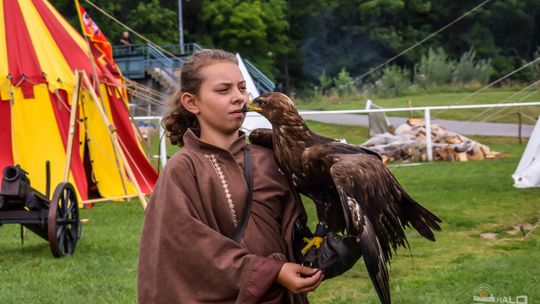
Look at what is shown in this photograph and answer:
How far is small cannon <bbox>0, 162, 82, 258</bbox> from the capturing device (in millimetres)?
6762

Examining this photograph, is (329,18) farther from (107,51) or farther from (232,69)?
(232,69)

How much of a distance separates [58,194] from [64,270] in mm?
801

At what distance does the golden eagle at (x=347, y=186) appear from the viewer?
8.52 ft

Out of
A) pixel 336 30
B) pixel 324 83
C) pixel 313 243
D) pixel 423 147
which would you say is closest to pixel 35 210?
→ pixel 313 243

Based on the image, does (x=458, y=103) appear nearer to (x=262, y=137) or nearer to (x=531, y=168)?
(x=531, y=168)

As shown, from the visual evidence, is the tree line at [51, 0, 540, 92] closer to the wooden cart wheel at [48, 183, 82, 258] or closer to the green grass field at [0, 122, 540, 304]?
the green grass field at [0, 122, 540, 304]

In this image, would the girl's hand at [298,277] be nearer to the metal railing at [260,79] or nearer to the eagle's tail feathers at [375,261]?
the eagle's tail feathers at [375,261]

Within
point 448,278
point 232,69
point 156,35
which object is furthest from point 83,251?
point 156,35

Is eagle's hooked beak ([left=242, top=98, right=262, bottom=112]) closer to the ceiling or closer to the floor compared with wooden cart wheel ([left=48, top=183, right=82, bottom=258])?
closer to the ceiling

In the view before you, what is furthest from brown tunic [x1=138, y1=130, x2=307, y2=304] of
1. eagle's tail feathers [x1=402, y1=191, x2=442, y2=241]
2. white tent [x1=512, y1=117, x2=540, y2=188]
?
white tent [x1=512, y1=117, x2=540, y2=188]

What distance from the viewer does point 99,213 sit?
32.8ft

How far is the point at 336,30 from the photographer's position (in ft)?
150

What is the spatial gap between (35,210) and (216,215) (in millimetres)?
4661

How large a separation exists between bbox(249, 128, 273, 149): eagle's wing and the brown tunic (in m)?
0.16
